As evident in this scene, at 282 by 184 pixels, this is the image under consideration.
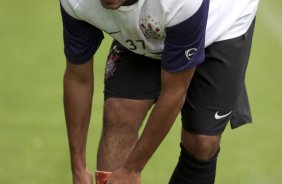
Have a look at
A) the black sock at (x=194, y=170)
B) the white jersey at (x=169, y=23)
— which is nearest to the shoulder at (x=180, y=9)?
the white jersey at (x=169, y=23)

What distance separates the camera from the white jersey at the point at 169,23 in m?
2.94

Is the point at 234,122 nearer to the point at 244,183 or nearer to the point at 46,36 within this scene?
the point at 244,183

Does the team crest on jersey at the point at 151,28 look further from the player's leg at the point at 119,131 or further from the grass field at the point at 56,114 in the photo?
the grass field at the point at 56,114

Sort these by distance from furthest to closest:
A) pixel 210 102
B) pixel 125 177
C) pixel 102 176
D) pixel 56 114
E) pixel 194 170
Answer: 1. pixel 56 114
2. pixel 194 170
3. pixel 210 102
4. pixel 102 176
5. pixel 125 177

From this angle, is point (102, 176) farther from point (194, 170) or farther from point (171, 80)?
point (171, 80)

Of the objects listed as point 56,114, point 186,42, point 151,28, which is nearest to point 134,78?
point 151,28

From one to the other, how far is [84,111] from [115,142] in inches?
6.5

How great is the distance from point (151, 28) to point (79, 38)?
302mm

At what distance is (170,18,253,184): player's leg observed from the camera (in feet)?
11.2

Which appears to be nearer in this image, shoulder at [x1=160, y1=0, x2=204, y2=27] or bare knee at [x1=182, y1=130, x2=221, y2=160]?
shoulder at [x1=160, y1=0, x2=204, y2=27]

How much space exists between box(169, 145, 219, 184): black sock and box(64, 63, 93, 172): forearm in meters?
0.43

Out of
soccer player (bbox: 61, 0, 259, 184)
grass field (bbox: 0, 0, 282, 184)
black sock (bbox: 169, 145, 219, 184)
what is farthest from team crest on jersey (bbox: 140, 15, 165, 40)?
grass field (bbox: 0, 0, 282, 184)

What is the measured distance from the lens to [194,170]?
3590 mm

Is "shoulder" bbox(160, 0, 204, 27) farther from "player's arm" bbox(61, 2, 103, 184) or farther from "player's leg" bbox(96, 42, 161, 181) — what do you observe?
"player's leg" bbox(96, 42, 161, 181)
